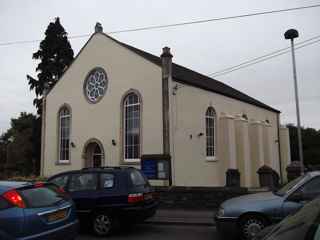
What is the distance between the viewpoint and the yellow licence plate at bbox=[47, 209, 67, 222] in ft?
22.3

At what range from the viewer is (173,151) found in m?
20.0

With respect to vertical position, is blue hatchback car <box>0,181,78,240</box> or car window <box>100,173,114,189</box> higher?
car window <box>100,173,114,189</box>

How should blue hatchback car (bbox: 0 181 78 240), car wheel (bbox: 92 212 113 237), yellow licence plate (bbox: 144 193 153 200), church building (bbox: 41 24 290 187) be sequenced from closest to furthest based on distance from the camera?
blue hatchback car (bbox: 0 181 78 240) → car wheel (bbox: 92 212 113 237) → yellow licence plate (bbox: 144 193 153 200) → church building (bbox: 41 24 290 187)

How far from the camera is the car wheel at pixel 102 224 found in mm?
9531

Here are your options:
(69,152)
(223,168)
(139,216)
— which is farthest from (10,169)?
(139,216)

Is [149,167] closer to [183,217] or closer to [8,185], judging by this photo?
[183,217]

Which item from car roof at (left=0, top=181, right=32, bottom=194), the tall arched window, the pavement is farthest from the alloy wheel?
the tall arched window

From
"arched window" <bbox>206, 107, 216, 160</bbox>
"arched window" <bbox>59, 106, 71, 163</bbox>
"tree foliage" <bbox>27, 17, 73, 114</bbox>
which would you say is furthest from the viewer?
"tree foliage" <bbox>27, 17, 73, 114</bbox>

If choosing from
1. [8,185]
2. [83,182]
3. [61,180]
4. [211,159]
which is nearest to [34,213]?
[8,185]

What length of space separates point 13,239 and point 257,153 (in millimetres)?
24610

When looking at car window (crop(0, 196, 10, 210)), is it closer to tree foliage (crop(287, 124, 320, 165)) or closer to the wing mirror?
the wing mirror

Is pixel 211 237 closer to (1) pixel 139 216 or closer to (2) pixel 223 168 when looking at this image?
(1) pixel 139 216

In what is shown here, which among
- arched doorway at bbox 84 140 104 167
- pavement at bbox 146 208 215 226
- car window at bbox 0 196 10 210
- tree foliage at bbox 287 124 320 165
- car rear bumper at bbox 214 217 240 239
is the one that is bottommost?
pavement at bbox 146 208 215 226

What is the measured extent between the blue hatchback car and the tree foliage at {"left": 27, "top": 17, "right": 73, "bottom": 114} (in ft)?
95.5
